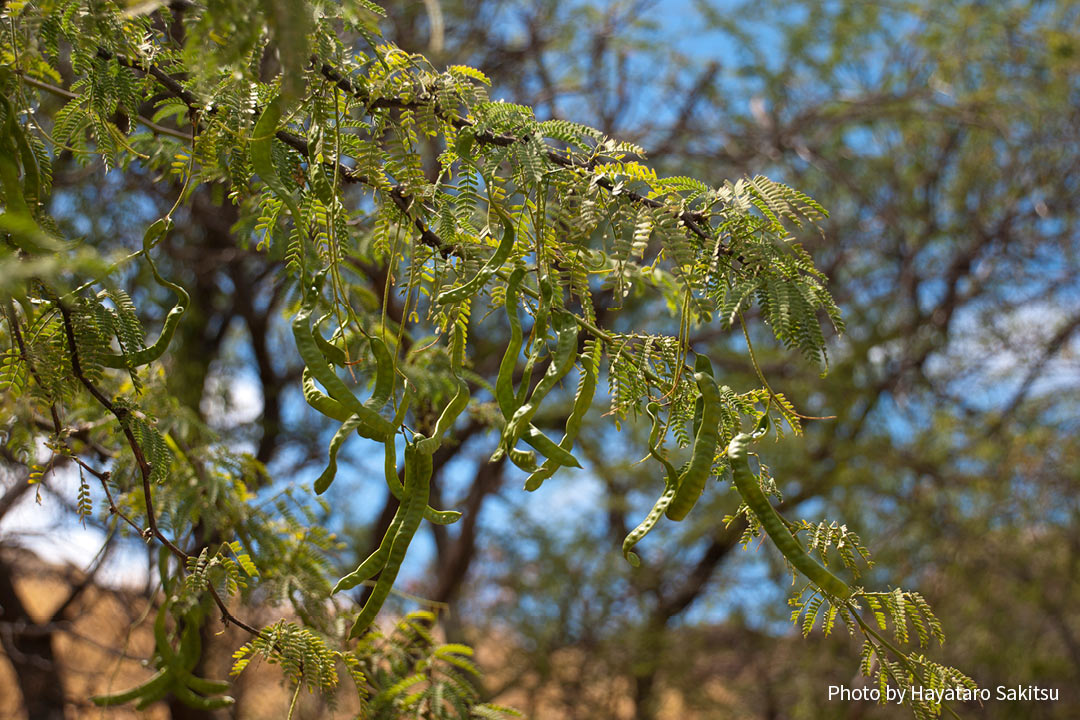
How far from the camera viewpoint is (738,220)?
1.56 m

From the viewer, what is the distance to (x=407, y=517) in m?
1.40

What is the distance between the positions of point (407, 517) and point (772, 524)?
528 millimetres

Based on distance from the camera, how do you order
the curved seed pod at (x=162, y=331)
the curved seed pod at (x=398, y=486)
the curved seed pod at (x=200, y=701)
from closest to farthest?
the curved seed pod at (x=398, y=486), the curved seed pod at (x=162, y=331), the curved seed pod at (x=200, y=701)

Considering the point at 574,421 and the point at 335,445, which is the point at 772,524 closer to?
the point at 574,421

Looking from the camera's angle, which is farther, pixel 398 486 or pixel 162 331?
pixel 162 331

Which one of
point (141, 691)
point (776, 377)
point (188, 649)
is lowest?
point (141, 691)

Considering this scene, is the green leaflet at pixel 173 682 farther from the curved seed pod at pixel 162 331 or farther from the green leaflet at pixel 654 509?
the green leaflet at pixel 654 509

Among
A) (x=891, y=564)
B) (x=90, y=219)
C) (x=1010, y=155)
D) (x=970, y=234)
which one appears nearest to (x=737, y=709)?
(x=891, y=564)

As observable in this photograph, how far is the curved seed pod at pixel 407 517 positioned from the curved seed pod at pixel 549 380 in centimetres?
14

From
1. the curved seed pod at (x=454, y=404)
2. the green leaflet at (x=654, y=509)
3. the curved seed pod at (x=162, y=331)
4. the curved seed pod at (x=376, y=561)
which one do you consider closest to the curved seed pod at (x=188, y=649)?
the curved seed pod at (x=162, y=331)

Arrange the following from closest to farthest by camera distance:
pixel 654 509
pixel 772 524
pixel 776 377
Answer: pixel 772 524
pixel 654 509
pixel 776 377

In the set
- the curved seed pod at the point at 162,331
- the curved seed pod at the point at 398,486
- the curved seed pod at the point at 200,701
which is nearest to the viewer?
the curved seed pod at the point at 398,486

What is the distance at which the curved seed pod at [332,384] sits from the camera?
1.37 meters

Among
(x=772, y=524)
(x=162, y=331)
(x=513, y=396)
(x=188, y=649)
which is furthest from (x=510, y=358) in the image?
(x=188, y=649)
